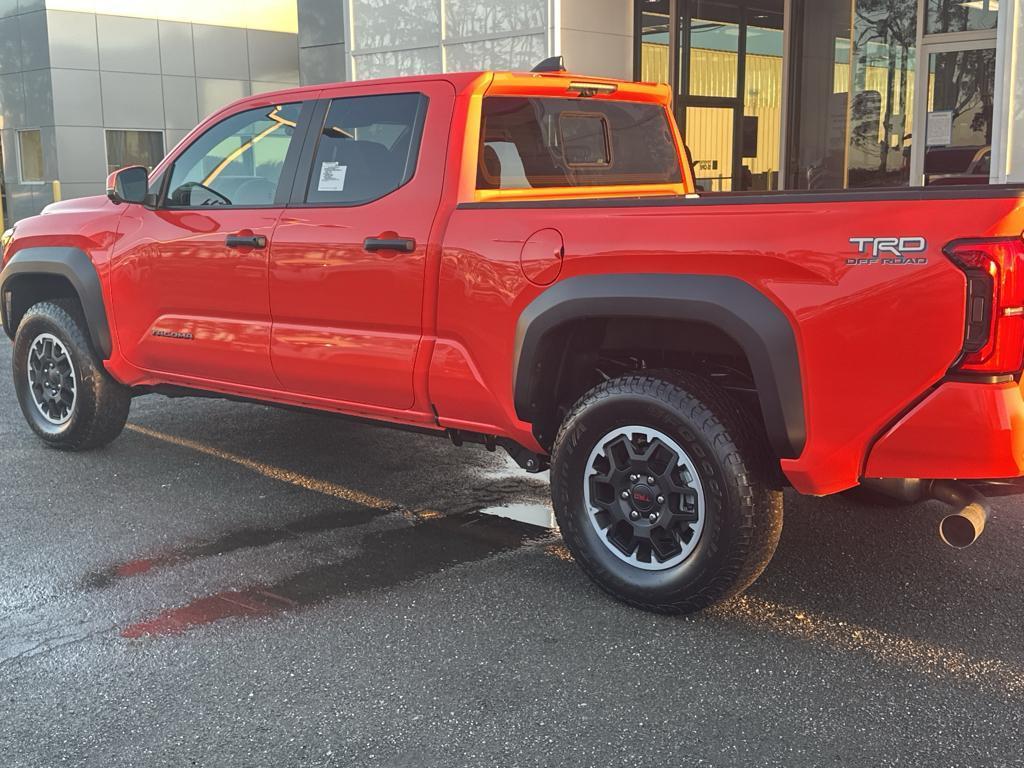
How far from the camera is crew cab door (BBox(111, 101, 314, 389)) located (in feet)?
16.6

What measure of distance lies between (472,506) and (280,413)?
2.43m

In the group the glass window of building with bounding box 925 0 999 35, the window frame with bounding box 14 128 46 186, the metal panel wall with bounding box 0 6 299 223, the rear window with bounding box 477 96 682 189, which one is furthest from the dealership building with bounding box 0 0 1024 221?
the rear window with bounding box 477 96 682 189

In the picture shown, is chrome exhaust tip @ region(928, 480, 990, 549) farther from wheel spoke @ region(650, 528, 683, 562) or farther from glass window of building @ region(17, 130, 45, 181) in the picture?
glass window of building @ region(17, 130, 45, 181)

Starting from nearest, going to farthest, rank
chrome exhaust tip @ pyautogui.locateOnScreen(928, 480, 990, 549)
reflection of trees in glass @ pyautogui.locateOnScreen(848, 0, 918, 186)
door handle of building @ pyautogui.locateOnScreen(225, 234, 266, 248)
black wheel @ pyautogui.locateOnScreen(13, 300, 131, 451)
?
chrome exhaust tip @ pyautogui.locateOnScreen(928, 480, 990, 549) → door handle of building @ pyautogui.locateOnScreen(225, 234, 266, 248) → black wheel @ pyautogui.locateOnScreen(13, 300, 131, 451) → reflection of trees in glass @ pyautogui.locateOnScreen(848, 0, 918, 186)

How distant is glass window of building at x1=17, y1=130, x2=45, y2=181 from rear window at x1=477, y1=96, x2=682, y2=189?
1924 centimetres

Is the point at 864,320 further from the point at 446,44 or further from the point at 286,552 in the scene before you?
the point at 446,44

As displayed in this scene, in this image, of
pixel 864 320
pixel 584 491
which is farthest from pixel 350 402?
pixel 864 320

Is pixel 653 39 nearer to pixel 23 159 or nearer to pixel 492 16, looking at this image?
pixel 492 16

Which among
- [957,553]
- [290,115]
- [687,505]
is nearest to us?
[687,505]

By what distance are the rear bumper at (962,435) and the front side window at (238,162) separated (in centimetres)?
302

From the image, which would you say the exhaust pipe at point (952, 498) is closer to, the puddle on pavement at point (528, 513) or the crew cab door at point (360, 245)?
the puddle on pavement at point (528, 513)

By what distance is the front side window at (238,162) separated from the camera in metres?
5.11

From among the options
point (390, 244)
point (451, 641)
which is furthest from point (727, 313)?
point (390, 244)

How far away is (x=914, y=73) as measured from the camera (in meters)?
11.7
